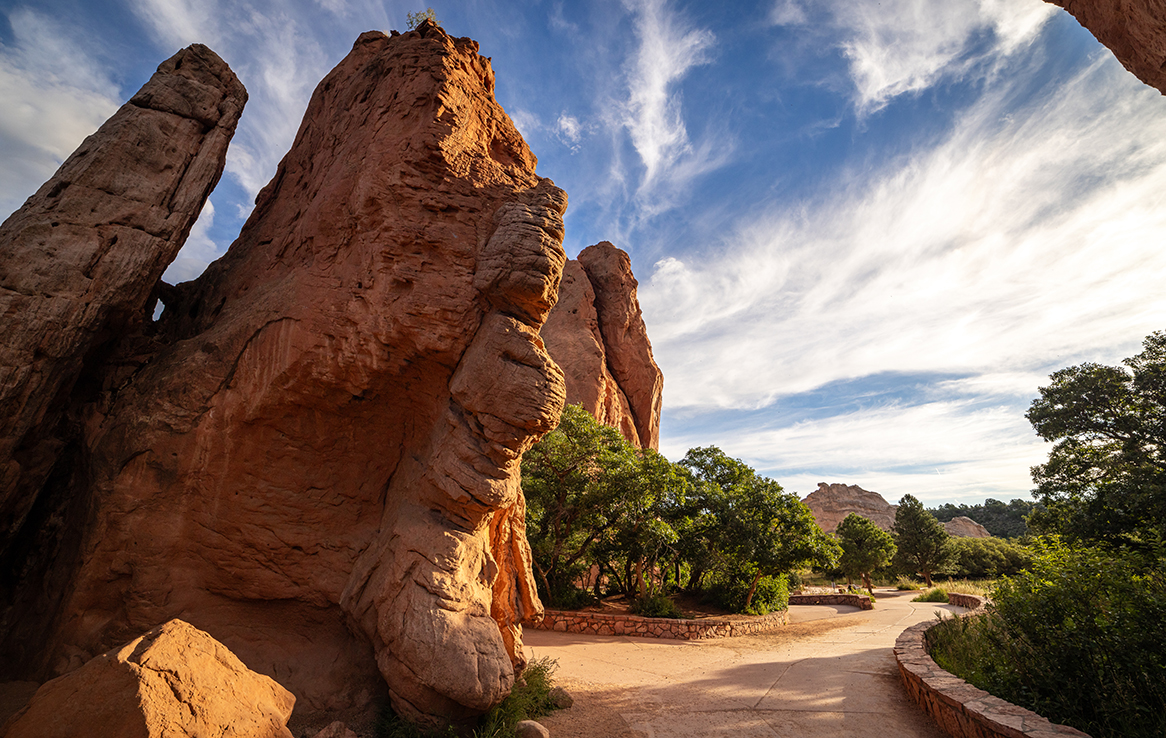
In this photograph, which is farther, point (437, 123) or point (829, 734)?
point (437, 123)

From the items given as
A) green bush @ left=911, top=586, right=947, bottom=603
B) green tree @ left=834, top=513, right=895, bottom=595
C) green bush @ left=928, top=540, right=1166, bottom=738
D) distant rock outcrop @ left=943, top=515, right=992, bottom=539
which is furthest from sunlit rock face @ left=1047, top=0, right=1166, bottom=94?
distant rock outcrop @ left=943, top=515, right=992, bottom=539

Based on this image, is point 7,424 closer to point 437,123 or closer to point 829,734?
point 437,123

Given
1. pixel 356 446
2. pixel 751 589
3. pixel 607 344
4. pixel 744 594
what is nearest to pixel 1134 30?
pixel 356 446

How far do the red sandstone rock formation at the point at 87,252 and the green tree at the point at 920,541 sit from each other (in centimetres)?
4440

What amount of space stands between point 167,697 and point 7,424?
5.01 metres

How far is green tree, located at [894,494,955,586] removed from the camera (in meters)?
36.0

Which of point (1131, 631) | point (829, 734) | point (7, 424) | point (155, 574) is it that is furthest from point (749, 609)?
point (7, 424)

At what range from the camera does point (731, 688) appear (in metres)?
9.09

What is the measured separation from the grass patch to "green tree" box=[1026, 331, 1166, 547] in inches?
637

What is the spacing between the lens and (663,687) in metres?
9.18

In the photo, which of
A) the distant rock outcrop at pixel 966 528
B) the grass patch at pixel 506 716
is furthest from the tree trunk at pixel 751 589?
the distant rock outcrop at pixel 966 528

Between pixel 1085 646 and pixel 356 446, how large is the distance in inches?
401

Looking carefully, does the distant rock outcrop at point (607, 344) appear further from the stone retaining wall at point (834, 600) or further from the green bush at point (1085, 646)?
the green bush at point (1085, 646)

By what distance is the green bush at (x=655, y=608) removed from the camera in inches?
651
